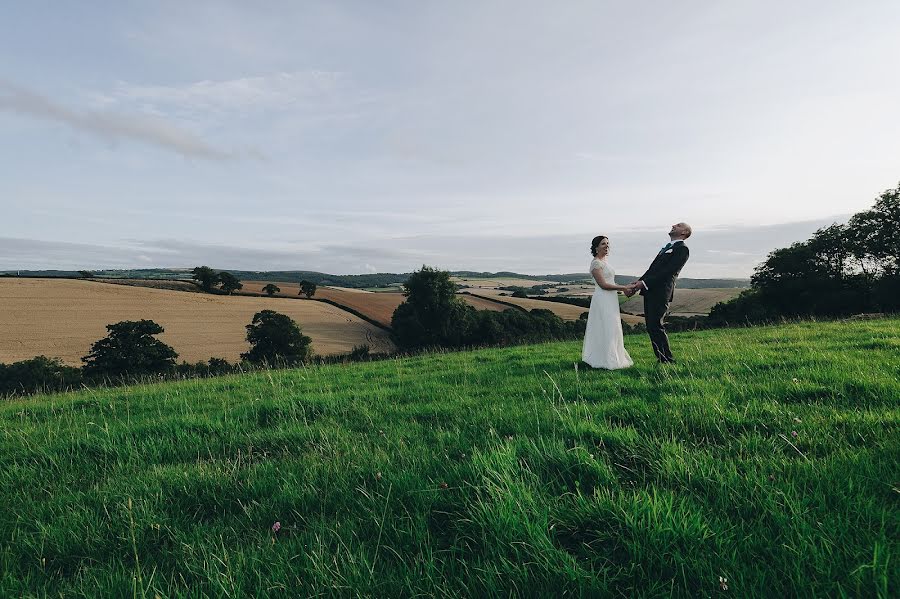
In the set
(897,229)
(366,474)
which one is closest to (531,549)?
(366,474)

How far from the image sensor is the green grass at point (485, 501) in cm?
188

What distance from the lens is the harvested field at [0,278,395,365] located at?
135ft

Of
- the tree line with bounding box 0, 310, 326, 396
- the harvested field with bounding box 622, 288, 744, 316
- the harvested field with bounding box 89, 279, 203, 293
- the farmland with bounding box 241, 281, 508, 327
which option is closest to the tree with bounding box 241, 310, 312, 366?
the tree line with bounding box 0, 310, 326, 396

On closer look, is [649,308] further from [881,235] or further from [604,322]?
[881,235]

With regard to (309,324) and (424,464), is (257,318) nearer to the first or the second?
(309,324)

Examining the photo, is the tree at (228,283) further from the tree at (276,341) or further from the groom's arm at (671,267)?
the groom's arm at (671,267)

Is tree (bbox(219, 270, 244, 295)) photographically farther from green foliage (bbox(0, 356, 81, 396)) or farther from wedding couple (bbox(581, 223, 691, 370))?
wedding couple (bbox(581, 223, 691, 370))

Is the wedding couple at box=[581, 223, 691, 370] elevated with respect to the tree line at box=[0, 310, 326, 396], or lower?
elevated

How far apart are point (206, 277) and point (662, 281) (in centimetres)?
8150

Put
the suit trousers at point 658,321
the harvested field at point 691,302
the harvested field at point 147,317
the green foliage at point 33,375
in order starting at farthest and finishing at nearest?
the harvested field at point 691,302 → the harvested field at point 147,317 → the green foliage at point 33,375 → the suit trousers at point 658,321

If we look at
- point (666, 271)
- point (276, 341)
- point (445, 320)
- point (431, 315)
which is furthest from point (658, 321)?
point (431, 315)

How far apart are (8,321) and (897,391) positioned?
6760cm

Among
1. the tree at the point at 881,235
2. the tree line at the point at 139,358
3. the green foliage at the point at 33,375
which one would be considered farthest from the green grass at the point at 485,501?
the tree at the point at 881,235

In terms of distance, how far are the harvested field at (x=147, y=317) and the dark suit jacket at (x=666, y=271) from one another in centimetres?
4292
